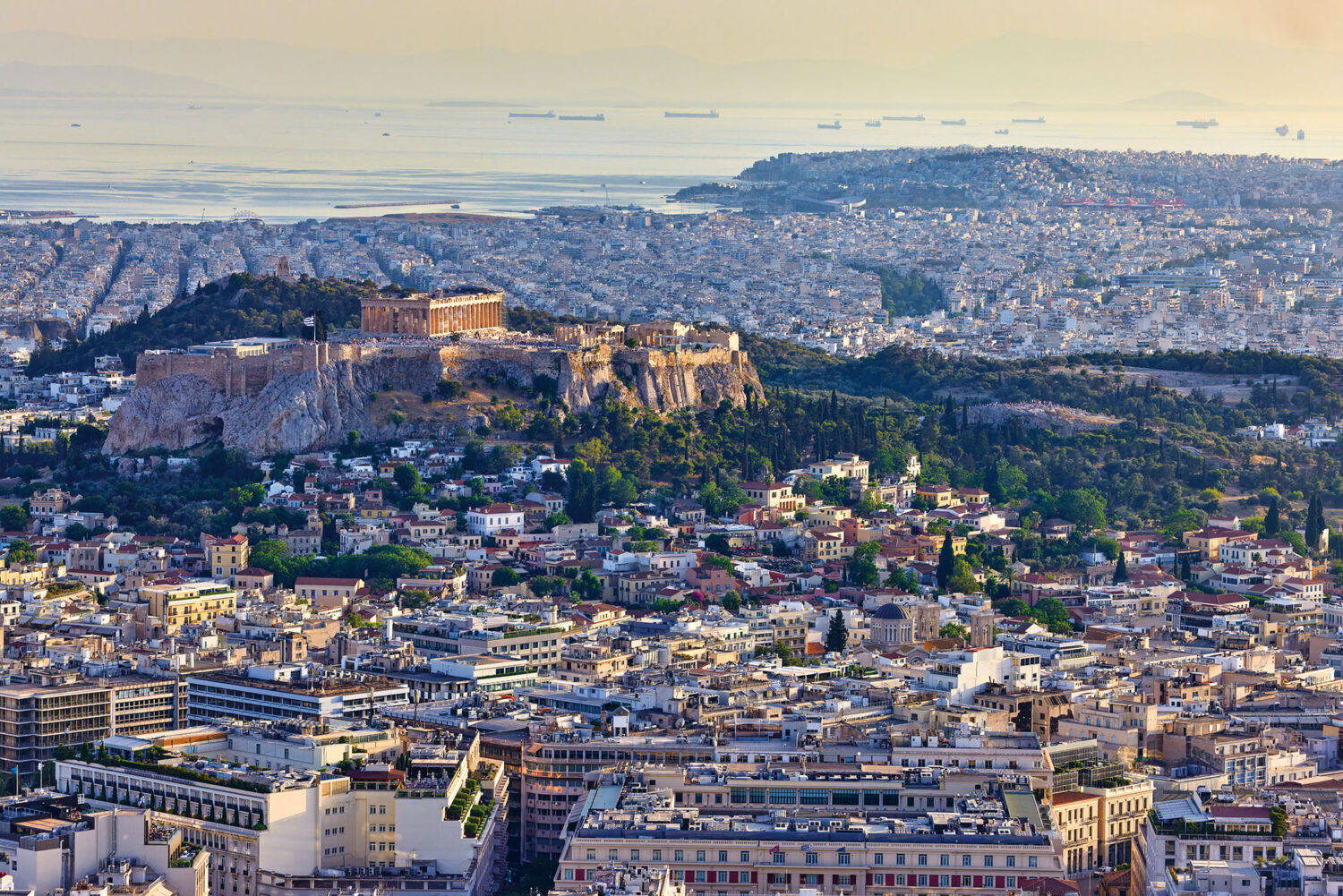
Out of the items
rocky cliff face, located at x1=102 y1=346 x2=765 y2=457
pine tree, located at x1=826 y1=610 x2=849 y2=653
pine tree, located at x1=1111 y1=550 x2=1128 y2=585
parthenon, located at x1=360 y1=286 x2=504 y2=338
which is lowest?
pine tree, located at x1=1111 y1=550 x2=1128 y2=585

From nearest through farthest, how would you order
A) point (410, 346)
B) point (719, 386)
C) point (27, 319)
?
point (410, 346), point (719, 386), point (27, 319)

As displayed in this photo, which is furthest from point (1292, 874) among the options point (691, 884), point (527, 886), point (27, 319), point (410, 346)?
point (27, 319)

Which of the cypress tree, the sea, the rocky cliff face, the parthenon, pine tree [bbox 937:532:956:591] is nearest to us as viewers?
pine tree [bbox 937:532:956:591]

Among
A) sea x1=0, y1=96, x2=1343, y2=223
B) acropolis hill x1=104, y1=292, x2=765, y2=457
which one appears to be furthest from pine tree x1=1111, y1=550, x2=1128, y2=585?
sea x1=0, y1=96, x2=1343, y2=223

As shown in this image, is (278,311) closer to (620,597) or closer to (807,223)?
(620,597)

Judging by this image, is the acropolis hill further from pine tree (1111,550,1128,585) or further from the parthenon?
pine tree (1111,550,1128,585)

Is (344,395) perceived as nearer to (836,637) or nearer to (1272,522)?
(1272,522)
